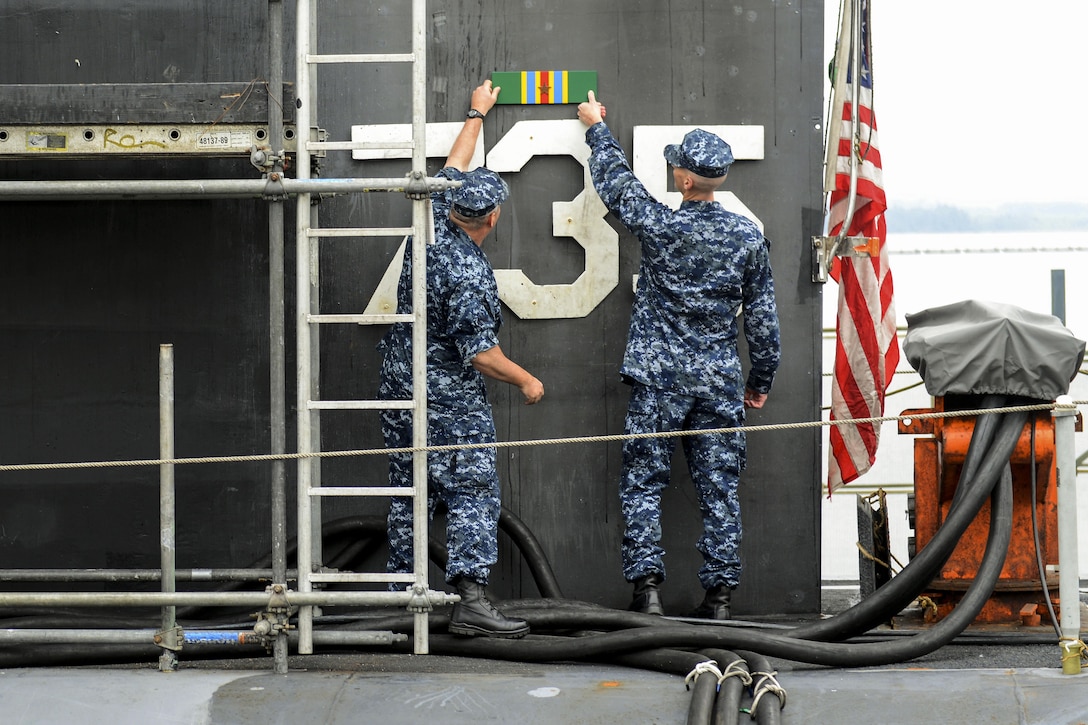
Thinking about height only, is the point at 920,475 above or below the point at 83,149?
below

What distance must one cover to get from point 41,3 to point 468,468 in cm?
316

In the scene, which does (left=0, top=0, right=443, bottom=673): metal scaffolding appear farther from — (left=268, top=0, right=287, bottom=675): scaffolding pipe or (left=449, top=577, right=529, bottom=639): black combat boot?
(left=449, top=577, right=529, bottom=639): black combat boot

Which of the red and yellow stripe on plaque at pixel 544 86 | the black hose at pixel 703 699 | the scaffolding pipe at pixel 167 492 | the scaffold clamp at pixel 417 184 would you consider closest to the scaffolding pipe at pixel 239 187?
the scaffold clamp at pixel 417 184

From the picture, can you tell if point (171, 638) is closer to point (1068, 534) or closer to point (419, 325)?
point (419, 325)

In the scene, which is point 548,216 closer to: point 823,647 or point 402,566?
point 402,566

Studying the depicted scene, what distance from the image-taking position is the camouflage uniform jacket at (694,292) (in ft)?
19.7

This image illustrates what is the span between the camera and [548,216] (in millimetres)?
6508

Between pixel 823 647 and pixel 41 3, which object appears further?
pixel 41 3

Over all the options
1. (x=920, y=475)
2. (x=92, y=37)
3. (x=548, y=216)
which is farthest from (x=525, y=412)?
(x=92, y=37)

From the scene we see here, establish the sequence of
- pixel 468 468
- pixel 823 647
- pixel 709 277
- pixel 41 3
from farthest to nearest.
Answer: pixel 41 3 < pixel 709 277 < pixel 468 468 < pixel 823 647

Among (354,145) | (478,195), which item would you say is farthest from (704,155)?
(354,145)

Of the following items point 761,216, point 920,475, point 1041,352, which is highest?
point 761,216

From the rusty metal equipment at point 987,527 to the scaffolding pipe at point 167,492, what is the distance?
3.07m

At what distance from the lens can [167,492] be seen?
16.6ft
